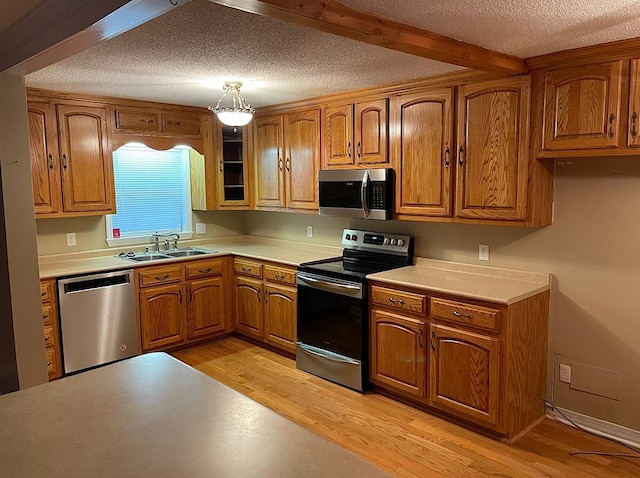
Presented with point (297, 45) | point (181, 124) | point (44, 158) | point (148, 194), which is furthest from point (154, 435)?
point (148, 194)

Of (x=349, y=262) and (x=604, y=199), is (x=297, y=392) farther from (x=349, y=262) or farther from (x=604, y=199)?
(x=604, y=199)

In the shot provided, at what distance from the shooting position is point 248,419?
1346 mm

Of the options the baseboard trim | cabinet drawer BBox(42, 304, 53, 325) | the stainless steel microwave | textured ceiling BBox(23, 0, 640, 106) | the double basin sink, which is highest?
textured ceiling BBox(23, 0, 640, 106)

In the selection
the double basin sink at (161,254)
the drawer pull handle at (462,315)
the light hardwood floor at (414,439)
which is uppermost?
the double basin sink at (161,254)

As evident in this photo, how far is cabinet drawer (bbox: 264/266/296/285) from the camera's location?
13.7ft

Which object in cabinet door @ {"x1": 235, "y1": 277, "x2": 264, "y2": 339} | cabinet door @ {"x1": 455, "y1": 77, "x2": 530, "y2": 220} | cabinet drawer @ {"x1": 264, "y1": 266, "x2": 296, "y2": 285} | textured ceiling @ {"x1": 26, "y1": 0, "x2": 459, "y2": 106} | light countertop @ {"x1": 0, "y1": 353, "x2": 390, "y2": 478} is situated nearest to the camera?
light countertop @ {"x1": 0, "y1": 353, "x2": 390, "y2": 478}

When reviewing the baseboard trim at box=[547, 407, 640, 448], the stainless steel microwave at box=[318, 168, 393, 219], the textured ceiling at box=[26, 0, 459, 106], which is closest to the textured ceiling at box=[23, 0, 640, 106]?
the textured ceiling at box=[26, 0, 459, 106]

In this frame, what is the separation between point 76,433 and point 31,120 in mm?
3257

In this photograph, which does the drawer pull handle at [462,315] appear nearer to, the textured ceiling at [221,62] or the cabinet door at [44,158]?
the textured ceiling at [221,62]

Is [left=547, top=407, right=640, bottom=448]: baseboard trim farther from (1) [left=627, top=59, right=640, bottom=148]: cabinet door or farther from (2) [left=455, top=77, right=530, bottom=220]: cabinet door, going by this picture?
(1) [left=627, top=59, right=640, bottom=148]: cabinet door

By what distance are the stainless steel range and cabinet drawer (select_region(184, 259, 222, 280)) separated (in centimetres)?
108

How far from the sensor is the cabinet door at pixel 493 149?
2998 mm

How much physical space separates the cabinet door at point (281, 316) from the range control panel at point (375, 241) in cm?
66

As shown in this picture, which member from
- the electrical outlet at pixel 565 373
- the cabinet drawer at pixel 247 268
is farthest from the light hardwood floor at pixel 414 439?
the cabinet drawer at pixel 247 268
